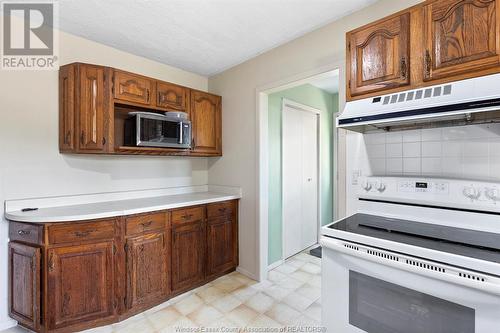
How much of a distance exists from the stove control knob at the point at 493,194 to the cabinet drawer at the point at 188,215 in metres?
2.19

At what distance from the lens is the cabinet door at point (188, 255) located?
2.35m

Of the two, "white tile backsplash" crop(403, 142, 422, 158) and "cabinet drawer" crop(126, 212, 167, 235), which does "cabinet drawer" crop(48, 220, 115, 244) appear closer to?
"cabinet drawer" crop(126, 212, 167, 235)

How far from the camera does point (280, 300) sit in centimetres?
233

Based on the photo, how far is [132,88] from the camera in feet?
7.56

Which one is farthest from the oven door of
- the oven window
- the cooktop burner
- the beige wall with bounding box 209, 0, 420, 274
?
the beige wall with bounding box 209, 0, 420, 274

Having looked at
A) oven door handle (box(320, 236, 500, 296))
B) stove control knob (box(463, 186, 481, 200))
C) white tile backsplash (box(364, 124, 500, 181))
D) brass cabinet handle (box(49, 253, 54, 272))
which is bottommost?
brass cabinet handle (box(49, 253, 54, 272))

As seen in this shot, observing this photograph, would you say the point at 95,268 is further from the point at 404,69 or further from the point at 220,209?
the point at 404,69

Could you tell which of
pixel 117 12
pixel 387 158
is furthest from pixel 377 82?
pixel 117 12

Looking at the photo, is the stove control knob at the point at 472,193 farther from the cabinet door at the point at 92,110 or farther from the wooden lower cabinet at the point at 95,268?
the cabinet door at the point at 92,110

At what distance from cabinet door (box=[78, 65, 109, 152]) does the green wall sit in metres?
1.72

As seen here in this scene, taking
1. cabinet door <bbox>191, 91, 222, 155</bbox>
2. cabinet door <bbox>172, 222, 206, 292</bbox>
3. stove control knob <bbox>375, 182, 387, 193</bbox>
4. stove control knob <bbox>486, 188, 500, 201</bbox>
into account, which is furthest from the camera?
cabinet door <bbox>191, 91, 222, 155</bbox>

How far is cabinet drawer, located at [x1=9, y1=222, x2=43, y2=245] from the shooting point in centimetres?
176

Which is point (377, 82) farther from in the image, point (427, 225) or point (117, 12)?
point (117, 12)

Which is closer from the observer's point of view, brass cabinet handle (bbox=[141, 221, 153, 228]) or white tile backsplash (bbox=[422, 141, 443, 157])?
white tile backsplash (bbox=[422, 141, 443, 157])
